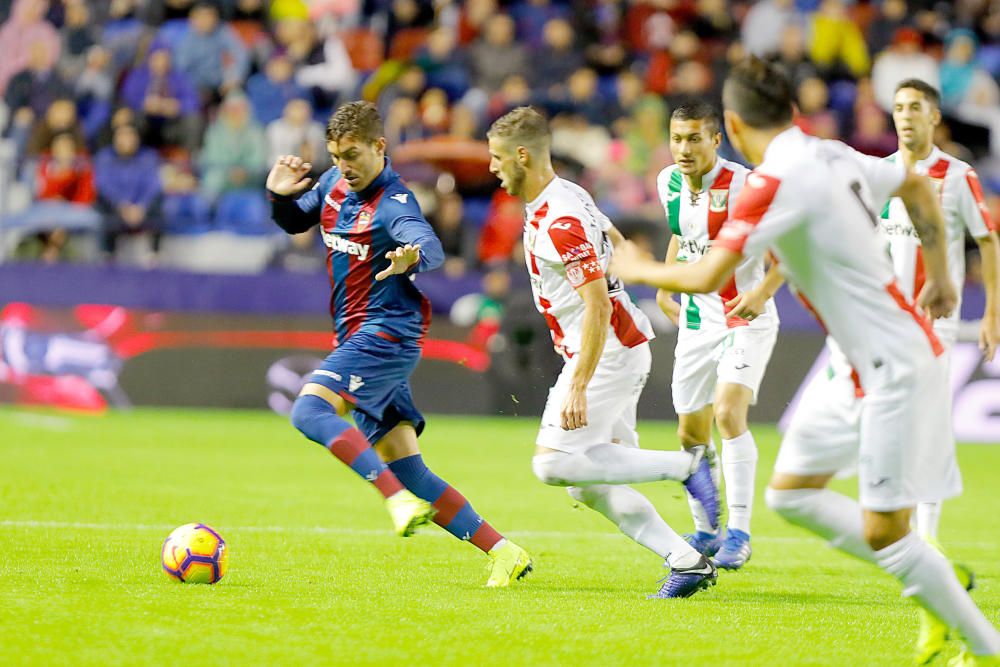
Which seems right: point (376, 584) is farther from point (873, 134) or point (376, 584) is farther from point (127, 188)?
point (873, 134)

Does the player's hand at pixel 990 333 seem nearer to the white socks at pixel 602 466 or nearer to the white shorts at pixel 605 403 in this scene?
the white shorts at pixel 605 403

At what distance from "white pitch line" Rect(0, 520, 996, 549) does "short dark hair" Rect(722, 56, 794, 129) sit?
419 centimetres

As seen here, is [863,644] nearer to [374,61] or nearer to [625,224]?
[625,224]

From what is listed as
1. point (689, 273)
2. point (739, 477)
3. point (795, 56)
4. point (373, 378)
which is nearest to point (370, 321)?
point (373, 378)

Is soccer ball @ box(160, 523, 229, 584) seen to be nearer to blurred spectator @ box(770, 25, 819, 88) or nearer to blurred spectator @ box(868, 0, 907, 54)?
blurred spectator @ box(770, 25, 819, 88)

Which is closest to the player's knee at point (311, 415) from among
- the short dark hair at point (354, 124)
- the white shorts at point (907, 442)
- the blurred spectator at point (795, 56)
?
the short dark hair at point (354, 124)

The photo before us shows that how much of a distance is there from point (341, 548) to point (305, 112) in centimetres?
1075

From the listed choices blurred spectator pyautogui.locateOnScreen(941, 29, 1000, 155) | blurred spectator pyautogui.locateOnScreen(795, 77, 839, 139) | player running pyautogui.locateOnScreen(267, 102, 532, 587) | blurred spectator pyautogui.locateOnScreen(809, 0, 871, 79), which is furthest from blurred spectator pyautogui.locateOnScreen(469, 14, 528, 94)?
player running pyautogui.locateOnScreen(267, 102, 532, 587)

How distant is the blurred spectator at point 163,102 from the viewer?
18.6 metres

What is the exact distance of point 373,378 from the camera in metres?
7.03

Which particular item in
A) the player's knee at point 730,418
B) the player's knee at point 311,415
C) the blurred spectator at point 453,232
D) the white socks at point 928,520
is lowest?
the blurred spectator at point 453,232

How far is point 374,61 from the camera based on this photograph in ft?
65.3

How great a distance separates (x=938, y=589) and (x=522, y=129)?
2767 mm

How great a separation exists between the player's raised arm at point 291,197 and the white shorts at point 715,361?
213 cm
